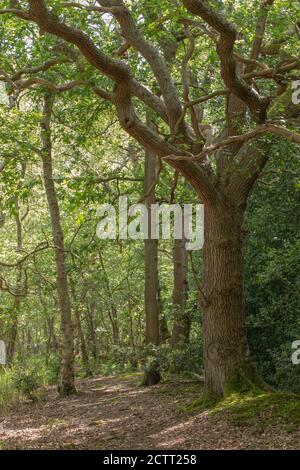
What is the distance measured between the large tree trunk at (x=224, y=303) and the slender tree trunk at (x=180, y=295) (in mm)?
4188

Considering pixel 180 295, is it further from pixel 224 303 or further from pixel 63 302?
pixel 224 303

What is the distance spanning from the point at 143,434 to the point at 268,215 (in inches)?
187

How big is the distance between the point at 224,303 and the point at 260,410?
2.00 m

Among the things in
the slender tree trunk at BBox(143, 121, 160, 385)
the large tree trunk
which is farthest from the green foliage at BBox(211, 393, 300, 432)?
the slender tree trunk at BBox(143, 121, 160, 385)

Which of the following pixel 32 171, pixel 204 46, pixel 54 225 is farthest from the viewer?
pixel 32 171

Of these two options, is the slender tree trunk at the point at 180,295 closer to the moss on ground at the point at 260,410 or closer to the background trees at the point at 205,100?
the background trees at the point at 205,100

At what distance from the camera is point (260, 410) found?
948 centimetres

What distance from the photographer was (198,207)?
1341 cm

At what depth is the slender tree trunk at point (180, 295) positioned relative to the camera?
1556 centimetres

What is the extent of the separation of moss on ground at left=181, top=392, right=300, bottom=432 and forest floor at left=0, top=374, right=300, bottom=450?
0.04 m

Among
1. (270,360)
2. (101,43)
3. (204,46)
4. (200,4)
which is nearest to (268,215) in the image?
(270,360)

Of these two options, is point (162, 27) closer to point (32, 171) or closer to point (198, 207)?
point (198, 207)

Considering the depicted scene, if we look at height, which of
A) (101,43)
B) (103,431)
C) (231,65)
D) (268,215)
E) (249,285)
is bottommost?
(103,431)

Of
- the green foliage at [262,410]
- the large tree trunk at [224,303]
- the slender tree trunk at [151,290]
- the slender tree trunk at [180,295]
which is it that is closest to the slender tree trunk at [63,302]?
the slender tree trunk at [151,290]
